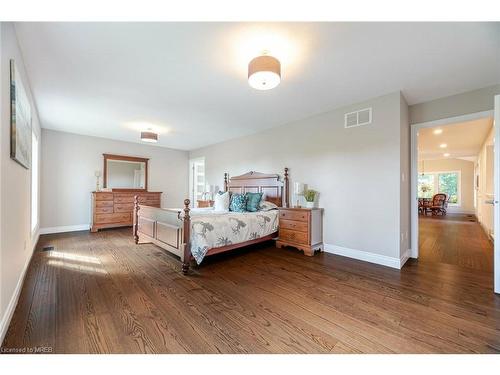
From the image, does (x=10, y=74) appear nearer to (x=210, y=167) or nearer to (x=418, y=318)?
(x=418, y=318)

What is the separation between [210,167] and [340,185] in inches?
155

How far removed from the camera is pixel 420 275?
2.67 m

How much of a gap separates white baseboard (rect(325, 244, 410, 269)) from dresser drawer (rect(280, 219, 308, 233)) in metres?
0.55

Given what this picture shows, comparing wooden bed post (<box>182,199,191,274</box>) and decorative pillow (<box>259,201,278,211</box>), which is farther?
decorative pillow (<box>259,201,278,211</box>)

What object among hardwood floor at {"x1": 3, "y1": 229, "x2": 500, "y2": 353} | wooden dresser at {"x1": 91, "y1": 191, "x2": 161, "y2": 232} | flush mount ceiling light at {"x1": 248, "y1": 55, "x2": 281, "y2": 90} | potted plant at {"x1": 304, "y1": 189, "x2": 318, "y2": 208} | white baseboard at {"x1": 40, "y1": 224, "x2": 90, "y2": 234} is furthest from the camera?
wooden dresser at {"x1": 91, "y1": 191, "x2": 161, "y2": 232}

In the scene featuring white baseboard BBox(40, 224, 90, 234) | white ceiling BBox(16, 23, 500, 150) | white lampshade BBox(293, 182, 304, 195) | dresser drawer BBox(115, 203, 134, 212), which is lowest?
white baseboard BBox(40, 224, 90, 234)

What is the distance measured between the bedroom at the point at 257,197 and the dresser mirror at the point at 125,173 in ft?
3.23

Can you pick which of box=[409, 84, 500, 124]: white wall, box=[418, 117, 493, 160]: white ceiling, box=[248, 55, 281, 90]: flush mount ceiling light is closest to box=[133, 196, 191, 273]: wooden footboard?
box=[248, 55, 281, 90]: flush mount ceiling light

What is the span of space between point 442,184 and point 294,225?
10.6 meters

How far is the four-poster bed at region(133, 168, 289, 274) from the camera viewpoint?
2.84 metres

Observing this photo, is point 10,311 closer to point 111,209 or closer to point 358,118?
point 111,209

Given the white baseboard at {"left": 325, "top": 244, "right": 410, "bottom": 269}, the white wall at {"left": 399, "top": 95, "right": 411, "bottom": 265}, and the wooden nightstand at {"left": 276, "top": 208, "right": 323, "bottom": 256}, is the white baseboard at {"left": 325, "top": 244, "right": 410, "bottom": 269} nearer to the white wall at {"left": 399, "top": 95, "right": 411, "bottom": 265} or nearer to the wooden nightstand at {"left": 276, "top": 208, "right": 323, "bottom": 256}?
the white wall at {"left": 399, "top": 95, "right": 411, "bottom": 265}

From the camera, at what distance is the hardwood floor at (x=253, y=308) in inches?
57.4
